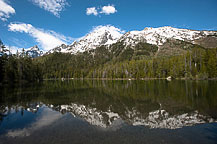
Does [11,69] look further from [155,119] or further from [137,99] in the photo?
[155,119]

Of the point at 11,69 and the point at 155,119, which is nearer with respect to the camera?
the point at 155,119

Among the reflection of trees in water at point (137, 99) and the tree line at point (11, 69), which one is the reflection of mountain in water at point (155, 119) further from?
the tree line at point (11, 69)

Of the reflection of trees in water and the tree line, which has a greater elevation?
the tree line

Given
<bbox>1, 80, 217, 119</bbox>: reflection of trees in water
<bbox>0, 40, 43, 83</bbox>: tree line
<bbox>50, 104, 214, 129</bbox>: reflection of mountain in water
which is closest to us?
<bbox>50, 104, 214, 129</bbox>: reflection of mountain in water

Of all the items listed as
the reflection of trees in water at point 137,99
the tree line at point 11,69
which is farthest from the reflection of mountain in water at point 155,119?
the tree line at point 11,69

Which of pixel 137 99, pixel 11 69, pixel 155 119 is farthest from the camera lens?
pixel 11 69

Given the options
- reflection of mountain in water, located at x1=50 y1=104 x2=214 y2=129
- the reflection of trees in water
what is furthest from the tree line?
reflection of mountain in water, located at x1=50 y1=104 x2=214 y2=129

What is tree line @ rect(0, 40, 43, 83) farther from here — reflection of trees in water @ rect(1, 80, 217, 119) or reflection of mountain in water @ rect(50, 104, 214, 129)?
reflection of mountain in water @ rect(50, 104, 214, 129)

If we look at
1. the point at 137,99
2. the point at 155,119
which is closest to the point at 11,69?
the point at 137,99

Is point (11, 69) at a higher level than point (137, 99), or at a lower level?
higher

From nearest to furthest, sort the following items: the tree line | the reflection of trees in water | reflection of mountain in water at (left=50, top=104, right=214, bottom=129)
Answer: reflection of mountain in water at (left=50, top=104, right=214, bottom=129)
the reflection of trees in water
the tree line

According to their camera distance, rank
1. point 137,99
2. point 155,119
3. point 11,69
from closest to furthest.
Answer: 1. point 155,119
2. point 137,99
3. point 11,69

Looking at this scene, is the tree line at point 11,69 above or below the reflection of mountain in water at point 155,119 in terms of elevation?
above

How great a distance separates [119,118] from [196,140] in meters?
6.96
